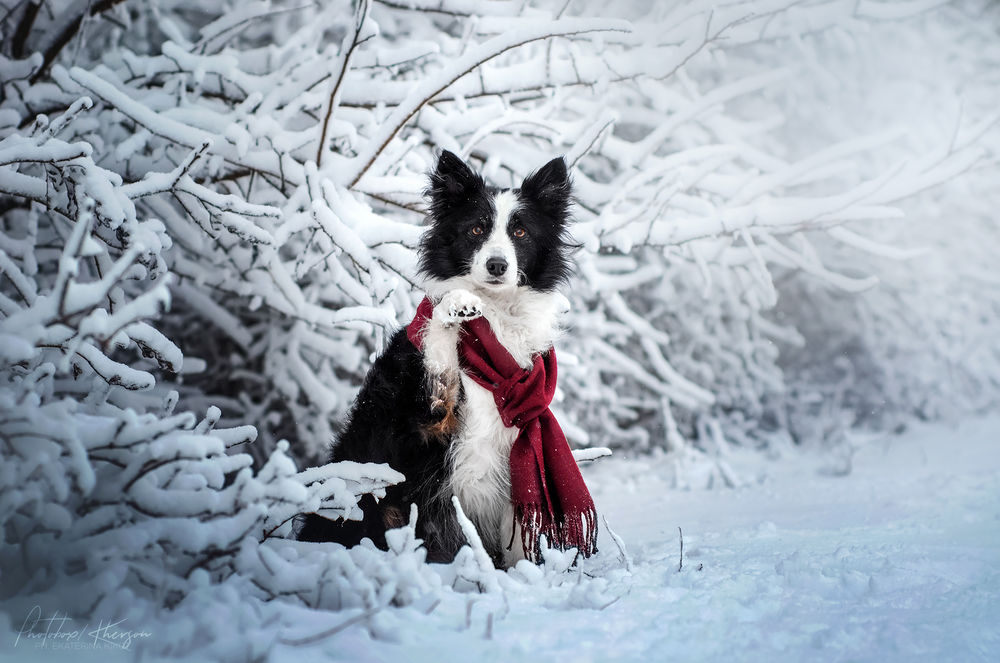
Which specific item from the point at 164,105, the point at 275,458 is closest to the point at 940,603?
the point at 275,458

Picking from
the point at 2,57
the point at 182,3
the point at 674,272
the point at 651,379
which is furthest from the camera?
the point at 674,272

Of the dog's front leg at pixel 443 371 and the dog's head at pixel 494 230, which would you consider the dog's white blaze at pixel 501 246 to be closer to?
the dog's head at pixel 494 230

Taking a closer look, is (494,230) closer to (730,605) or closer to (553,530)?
(553,530)

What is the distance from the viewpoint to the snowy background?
1766mm

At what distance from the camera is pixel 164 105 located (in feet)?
12.0

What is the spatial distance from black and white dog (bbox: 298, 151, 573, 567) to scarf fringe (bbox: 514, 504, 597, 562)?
0.42 feet

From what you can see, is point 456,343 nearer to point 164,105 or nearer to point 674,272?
point 164,105

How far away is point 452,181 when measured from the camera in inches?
117

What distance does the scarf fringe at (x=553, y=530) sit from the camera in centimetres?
269

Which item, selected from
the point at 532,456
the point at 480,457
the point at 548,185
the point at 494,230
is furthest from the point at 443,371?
the point at 548,185

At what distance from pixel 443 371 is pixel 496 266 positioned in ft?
1.52

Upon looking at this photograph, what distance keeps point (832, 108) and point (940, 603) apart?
704 centimetres

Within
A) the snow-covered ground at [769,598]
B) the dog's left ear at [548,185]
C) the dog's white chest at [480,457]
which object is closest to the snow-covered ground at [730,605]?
the snow-covered ground at [769,598]

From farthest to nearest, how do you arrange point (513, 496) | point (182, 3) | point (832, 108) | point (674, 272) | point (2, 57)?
point (832, 108) < point (674, 272) < point (182, 3) < point (2, 57) < point (513, 496)
